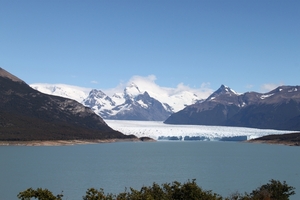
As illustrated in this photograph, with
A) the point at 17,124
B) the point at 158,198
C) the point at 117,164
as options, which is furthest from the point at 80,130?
the point at 158,198

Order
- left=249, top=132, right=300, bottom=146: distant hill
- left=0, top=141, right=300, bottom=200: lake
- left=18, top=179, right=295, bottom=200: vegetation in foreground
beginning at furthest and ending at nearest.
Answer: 1. left=249, top=132, right=300, bottom=146: distant hill
2. left=0, top=141, right=300, bottom=200: lake
3. left=18, top=179, right=295, bottom=200: vegetation in foreground

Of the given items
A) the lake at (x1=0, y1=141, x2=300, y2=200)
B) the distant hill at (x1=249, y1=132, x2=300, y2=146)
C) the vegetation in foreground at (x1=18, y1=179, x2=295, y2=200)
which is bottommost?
the lake at (x1=0, y1=141, x2=300, y2=200)

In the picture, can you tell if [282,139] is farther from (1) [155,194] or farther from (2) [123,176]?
(1) [155,194]

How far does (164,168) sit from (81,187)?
82.4 feet

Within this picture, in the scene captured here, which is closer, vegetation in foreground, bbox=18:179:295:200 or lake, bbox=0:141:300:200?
vegetation in foreground, bbox=18:179:295:200

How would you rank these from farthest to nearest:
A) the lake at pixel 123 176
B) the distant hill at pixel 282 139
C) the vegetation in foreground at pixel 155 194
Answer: the distant hill at pixel 282 139
the lake at pixel 123 176
the vegetation in foreground at pixel 155 194

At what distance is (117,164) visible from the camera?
85938 millimetres

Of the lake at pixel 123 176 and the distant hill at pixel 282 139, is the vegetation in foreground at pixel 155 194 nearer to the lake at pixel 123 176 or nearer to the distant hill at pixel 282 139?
the lake at pixel 123 176

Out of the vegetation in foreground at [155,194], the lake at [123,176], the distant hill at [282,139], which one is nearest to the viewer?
the vegetation in foreground at [155,194]

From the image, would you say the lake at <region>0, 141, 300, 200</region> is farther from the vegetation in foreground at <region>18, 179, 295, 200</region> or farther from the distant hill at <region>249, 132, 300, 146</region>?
the distant hill at <region>249, 132, 300, 146</region>

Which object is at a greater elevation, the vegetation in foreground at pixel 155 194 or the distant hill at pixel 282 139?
the distant hill at pixel 282 139

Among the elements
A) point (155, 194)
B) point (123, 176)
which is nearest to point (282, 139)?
point (123, 176)

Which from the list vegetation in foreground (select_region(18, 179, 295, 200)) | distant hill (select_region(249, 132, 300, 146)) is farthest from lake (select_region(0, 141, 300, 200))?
distant hill (select_region(249, 132, 300, 146))

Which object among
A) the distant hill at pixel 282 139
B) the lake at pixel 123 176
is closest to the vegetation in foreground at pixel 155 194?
the lake at pixel 123 176
